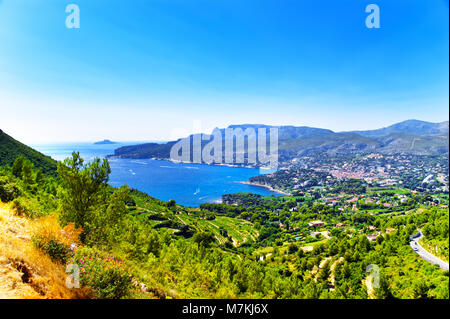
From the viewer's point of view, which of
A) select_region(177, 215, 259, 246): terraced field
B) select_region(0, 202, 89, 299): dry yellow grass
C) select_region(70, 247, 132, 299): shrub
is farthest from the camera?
select_region(177, 215, 259, 246): terraced field

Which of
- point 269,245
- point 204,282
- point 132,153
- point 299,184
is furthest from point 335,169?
point 132,153

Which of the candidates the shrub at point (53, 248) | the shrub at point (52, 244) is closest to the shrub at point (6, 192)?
the shrub at point (52, 244)

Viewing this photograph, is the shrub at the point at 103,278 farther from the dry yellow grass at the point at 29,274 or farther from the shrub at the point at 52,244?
the shrub at the point at 52,244

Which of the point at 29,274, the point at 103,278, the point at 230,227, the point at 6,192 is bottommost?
the point at 230,227

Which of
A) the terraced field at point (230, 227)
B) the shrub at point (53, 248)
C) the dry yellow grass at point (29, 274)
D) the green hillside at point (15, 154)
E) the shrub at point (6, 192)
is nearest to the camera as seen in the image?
the dry yellow grass at point (29, 274)

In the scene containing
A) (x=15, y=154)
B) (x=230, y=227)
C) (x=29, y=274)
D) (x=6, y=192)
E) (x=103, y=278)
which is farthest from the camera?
(x=230, y=227)

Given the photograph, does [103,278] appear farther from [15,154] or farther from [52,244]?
[15,154]

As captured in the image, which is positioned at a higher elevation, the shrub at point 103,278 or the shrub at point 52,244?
the shrub at point 52,244

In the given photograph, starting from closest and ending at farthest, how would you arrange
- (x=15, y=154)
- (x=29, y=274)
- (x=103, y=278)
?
1. (x=29, y=274)
2. (x=103, y=278)
3. (x=15, y=154)

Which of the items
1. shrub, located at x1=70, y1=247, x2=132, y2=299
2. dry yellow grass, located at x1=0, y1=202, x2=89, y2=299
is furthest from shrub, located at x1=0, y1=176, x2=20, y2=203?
shrub, located at x1=70, y1=247, x2=132, y2=299

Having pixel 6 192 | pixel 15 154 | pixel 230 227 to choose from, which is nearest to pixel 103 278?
pixel 6 192

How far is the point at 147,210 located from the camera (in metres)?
23.8

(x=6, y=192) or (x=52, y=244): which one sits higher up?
(x=6, y=192)

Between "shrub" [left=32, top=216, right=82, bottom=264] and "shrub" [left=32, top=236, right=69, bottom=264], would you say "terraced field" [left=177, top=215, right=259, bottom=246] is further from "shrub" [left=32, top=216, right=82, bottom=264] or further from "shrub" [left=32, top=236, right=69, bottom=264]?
"shrub" [left=32, top=236, right=69, bottom=264]
